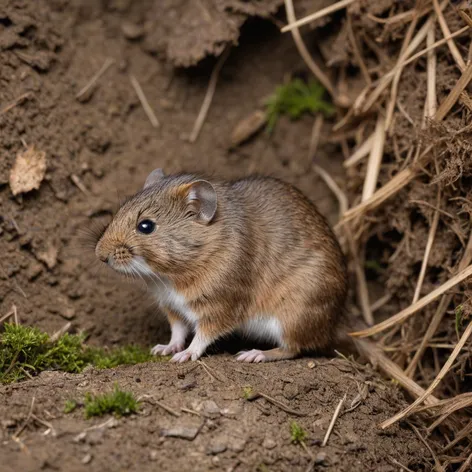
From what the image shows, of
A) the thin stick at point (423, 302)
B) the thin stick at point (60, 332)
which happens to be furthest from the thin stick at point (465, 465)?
the thin stick at point (60, 332)

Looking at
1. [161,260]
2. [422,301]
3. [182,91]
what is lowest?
[422,301]

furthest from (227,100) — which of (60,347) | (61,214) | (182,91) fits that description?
(60,347)

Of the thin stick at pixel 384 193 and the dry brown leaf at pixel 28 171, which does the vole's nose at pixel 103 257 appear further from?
the thin stick at pixel 384 193

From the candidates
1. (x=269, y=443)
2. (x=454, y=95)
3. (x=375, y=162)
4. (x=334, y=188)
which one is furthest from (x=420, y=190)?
(x=269, y=443)

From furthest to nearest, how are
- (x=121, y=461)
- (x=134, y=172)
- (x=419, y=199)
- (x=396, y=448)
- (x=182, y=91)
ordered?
(x=182, y=91) < (x=134, y=172) < (x=419, y=199) < (x=396, y=448) < (x=121, y=461)

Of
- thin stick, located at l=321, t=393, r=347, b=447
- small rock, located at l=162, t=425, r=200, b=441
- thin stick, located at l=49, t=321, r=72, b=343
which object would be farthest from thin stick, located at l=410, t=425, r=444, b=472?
thin stick, located at l=49, t=321, r=72, b=343

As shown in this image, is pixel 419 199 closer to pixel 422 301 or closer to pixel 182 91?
pixel 422 301
